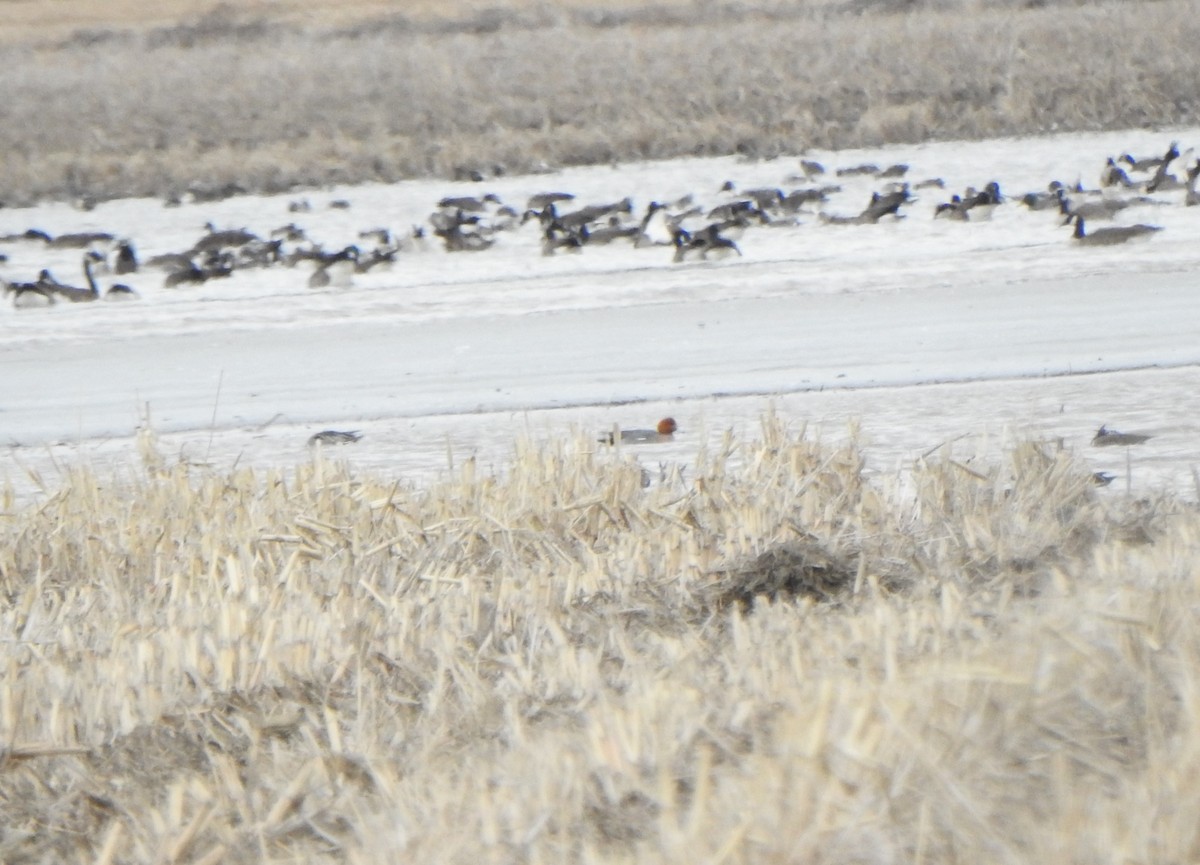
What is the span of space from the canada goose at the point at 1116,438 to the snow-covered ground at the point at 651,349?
0.21 feet

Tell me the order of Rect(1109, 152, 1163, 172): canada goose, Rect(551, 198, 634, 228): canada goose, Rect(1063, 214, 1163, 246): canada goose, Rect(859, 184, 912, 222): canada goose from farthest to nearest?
Rect(1109, 152, 1163, 172): canada goose
Rect(551, 198, 634, 228): canada goose
Rect(859, 184, 912, 222): canada goose
Rect(1063, 214, 1163, 246): canada goose

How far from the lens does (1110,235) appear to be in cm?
1417

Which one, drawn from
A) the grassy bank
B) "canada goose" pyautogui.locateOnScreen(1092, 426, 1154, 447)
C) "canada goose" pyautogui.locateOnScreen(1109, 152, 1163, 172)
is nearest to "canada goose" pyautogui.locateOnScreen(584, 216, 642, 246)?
"canada goose" pyautogui.locateOnScreen(1109, 152, 1163, 172)

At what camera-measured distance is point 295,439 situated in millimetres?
8898

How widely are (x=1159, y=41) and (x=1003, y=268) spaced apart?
1445 centimetres

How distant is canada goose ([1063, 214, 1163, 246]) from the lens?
14.1m

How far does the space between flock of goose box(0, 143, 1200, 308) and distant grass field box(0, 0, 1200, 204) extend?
12.6 feet

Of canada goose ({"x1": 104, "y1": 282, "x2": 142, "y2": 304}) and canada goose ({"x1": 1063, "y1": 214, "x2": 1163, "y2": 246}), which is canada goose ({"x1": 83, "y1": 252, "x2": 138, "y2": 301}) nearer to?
canada goose ({"x1": 104, "y1": 282, "x2": 142, "y2": 304})

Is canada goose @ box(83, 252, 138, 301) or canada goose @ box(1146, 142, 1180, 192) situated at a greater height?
canada goose @ box(83, 252, 138, 301)

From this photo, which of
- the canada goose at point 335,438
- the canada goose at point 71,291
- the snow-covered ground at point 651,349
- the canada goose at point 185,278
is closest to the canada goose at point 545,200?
the snow-covered ground at point 651,349

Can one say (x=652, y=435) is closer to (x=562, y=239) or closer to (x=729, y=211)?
(x=562, y=239)

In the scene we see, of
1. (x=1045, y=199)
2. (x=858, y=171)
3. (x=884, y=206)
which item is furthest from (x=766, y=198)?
(x=858, y=171)

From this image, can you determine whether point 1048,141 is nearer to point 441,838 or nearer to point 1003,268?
point 1003,268

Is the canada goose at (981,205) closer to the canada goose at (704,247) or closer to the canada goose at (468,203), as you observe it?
the canada goose at (704,247)
